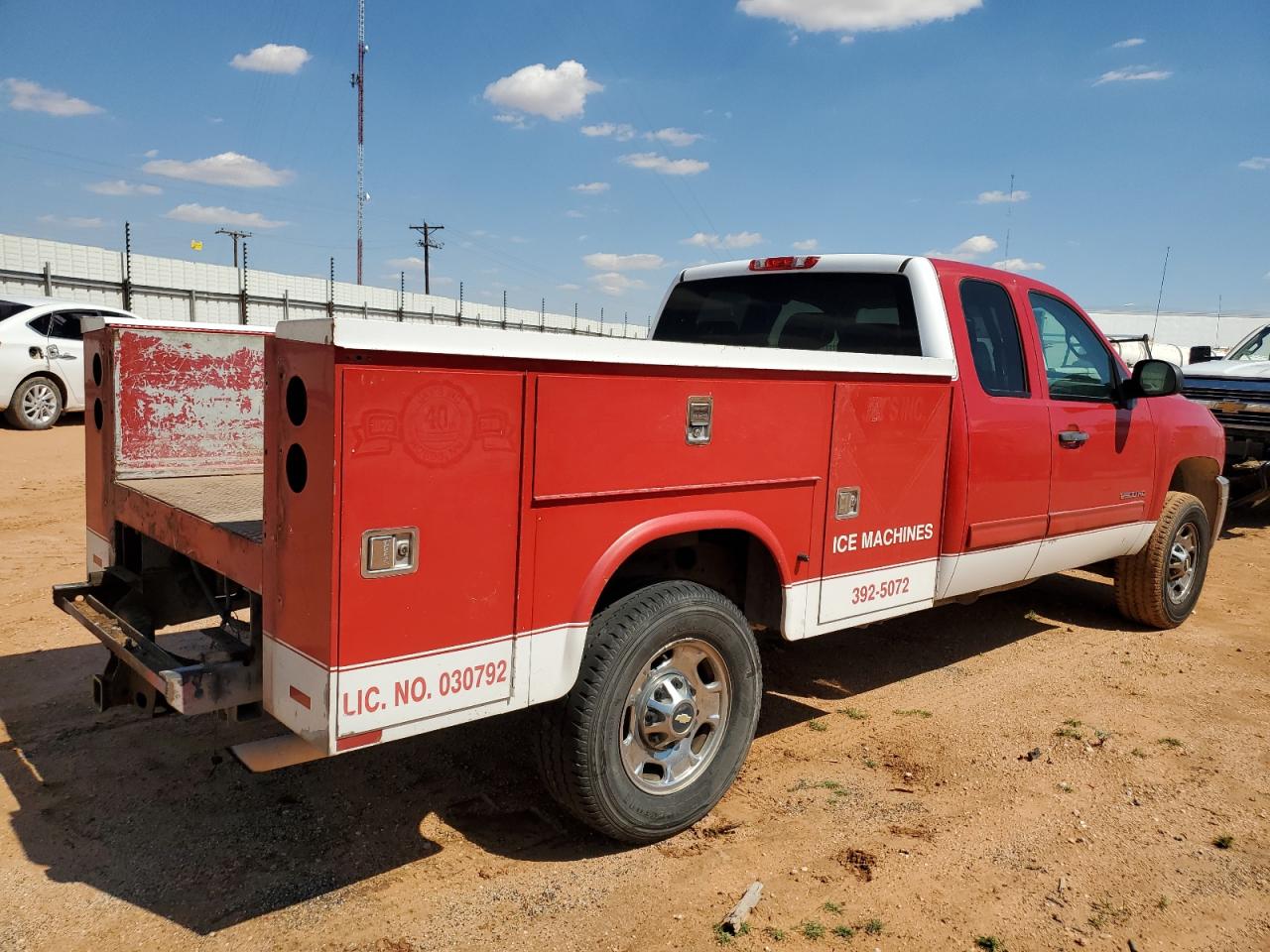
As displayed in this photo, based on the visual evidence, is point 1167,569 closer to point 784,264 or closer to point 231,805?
point 784,264

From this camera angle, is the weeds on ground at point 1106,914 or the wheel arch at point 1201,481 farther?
the wheel arch at point 1201,481

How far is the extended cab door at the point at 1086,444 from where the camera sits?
200 inches

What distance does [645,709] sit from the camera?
3.36 m

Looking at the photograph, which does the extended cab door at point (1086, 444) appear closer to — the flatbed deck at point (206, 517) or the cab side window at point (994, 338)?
the cab side window at point (994, 338)

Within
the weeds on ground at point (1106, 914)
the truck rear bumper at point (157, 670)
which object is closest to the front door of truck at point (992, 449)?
the weeds on ground at point (1106, 914)

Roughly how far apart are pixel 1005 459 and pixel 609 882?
2.71 metres

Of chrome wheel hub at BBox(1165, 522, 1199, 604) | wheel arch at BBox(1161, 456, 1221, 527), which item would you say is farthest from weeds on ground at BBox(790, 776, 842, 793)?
wheel arch at BBox(1161, 456, 1221, 527)

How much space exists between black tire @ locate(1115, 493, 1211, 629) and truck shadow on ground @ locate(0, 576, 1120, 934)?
263 cm

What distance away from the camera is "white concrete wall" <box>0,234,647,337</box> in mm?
18578

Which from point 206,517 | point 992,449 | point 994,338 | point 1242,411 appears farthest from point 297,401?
point 1242,411

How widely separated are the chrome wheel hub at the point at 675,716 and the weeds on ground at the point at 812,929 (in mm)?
655

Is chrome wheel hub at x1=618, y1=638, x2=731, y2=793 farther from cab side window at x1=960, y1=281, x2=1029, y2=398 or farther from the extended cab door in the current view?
the extended cab door

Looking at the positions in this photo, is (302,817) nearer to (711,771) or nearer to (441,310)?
(711,771)

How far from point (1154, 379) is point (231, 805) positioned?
509cm
